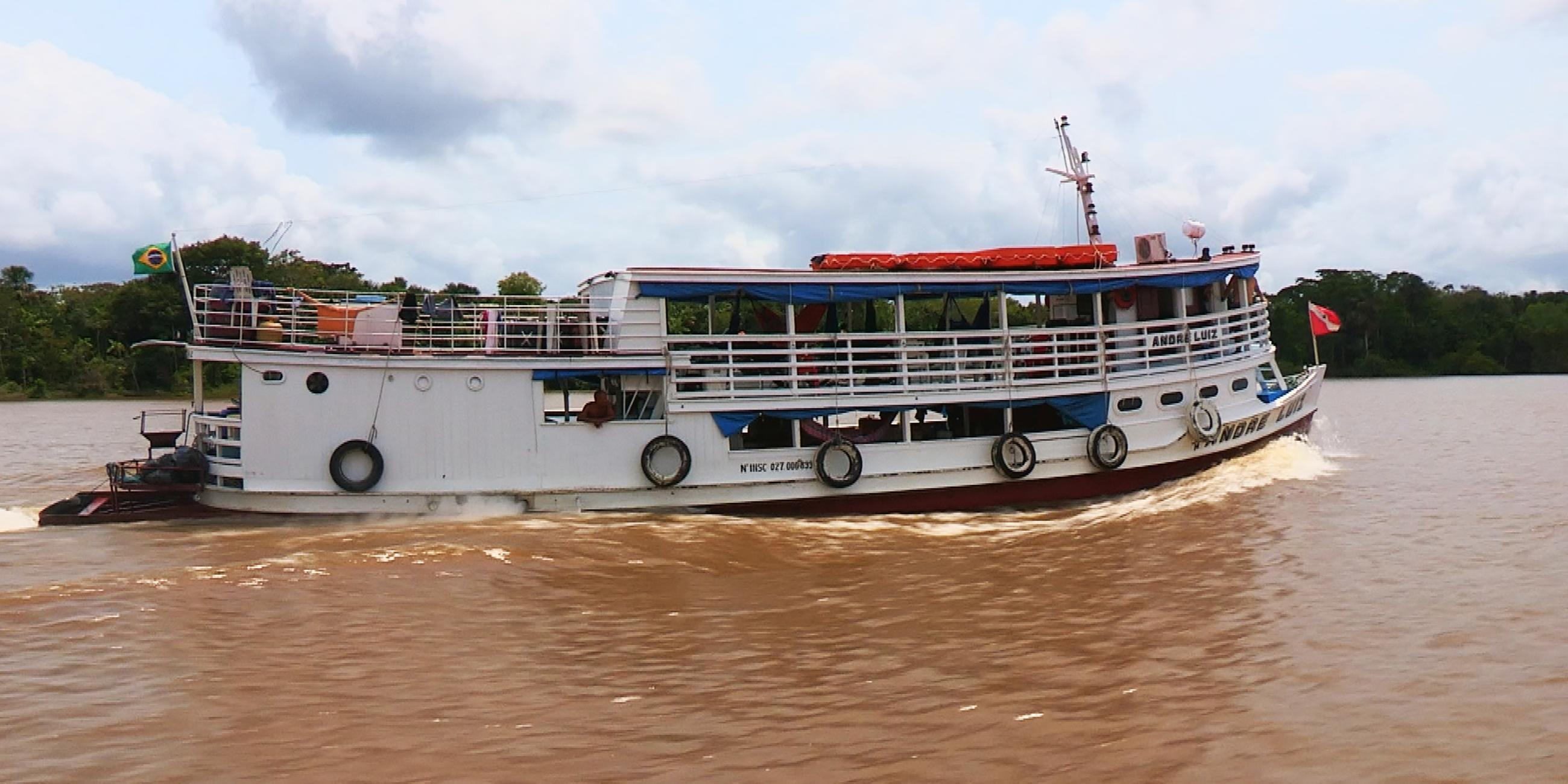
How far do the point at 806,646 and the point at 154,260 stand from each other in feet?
35.4

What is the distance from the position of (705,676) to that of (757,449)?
7267mm

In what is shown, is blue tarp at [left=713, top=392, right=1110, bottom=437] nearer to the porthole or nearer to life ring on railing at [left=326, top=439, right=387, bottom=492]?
life ring on railing at [left=326, top=439, right=387, bottom=492]

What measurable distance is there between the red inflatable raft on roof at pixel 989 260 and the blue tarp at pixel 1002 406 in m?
1.97

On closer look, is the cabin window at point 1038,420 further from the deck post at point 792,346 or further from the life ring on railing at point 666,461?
the life ring on railing at point 666,461

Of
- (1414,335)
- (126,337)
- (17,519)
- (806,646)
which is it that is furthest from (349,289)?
(1414,335)

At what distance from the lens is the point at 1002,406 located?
53.3 feet

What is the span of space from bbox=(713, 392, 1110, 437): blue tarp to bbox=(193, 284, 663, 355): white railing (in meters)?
1.63

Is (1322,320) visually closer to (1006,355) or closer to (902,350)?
(1006,355)

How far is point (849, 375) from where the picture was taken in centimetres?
1539

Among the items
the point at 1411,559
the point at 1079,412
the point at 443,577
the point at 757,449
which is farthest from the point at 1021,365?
the point at 443,577

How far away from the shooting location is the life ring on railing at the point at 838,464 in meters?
15.1

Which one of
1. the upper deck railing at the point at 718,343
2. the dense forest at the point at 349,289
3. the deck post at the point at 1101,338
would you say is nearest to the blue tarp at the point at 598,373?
the upper deck railing at the point at 718,343

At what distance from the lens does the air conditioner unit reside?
17.8m

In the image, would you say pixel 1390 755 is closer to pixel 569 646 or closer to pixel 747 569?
pixel 569 646
